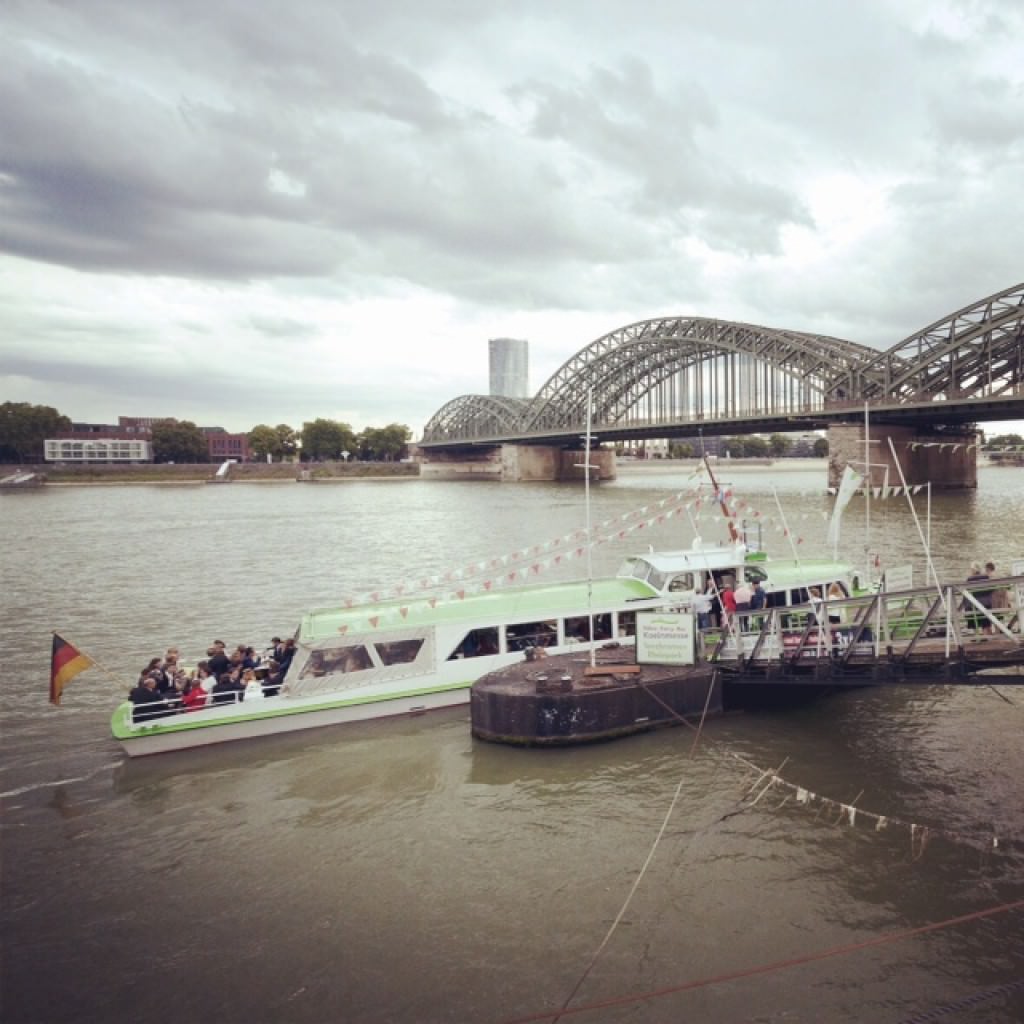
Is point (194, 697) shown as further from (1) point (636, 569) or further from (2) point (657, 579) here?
(1) point (636, 569)

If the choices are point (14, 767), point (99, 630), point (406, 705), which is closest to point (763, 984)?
point (406, 705)

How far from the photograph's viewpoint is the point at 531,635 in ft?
64.5

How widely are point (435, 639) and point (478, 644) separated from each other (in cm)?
115

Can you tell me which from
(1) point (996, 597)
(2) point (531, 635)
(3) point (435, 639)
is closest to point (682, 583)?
(2) point (531, 635)

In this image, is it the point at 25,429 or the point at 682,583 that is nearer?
the point at 682,583

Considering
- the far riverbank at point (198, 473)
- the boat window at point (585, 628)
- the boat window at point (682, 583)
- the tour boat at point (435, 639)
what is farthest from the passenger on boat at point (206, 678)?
the far riverbank at point (198, 473)

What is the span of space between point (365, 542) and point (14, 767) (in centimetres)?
3955

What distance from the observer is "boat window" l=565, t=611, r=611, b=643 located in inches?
781

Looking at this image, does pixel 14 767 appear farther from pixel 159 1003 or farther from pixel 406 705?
pixel 159 1003

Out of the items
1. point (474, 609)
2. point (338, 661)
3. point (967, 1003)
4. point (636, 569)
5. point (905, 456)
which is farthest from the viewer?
point (905, 456)

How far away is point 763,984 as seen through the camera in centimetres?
894

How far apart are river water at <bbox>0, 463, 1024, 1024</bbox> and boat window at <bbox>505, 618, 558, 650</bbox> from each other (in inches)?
87.0

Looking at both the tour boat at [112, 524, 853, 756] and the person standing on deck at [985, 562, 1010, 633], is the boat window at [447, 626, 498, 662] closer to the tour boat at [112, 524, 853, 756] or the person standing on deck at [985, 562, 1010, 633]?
the tour boat at [112, 524, 853, 756]

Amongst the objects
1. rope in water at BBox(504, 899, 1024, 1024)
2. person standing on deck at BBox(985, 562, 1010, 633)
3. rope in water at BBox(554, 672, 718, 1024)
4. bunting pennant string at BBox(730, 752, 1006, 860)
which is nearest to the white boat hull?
rope in water at BBox(554, 672, 718, 1024)
